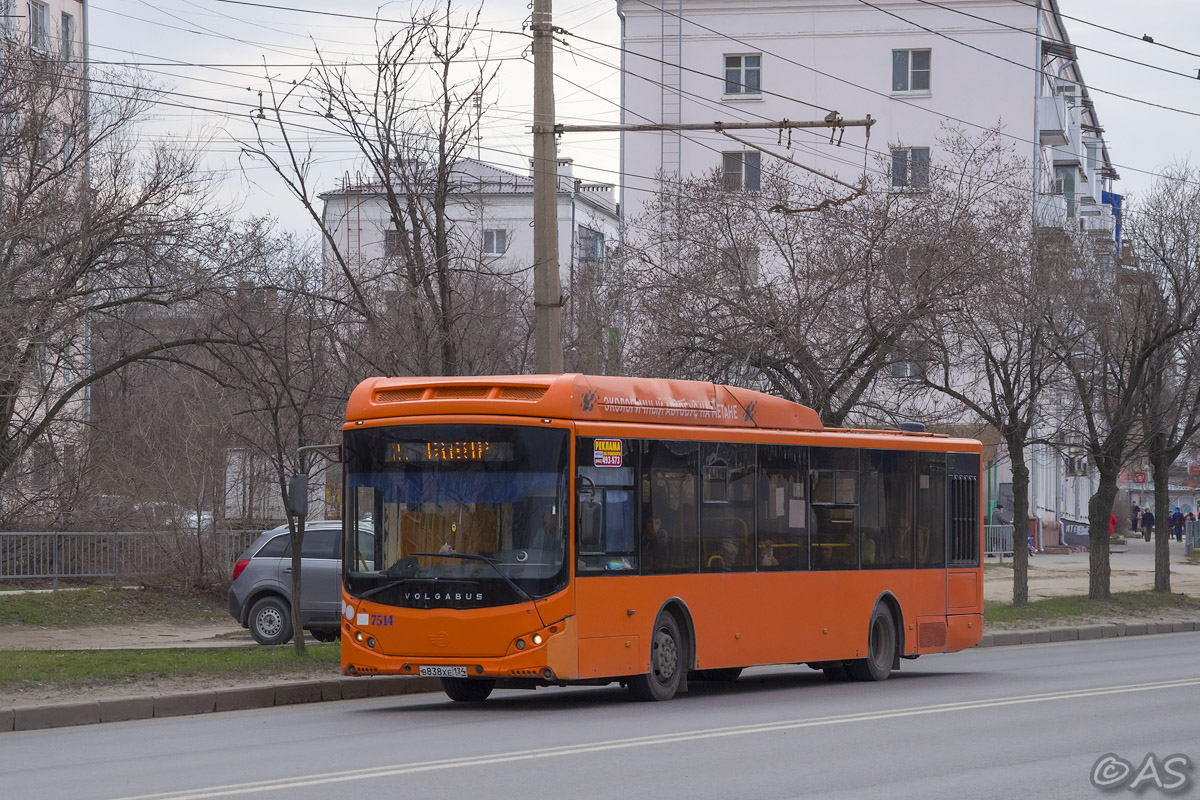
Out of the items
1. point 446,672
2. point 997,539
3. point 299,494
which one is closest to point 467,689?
point 446,672

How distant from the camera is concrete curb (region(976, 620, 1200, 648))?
24706 millimetres

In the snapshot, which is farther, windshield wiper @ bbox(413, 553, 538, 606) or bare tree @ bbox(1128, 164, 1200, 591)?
bare tree @ bbox(1128, 164, 1200, 591)

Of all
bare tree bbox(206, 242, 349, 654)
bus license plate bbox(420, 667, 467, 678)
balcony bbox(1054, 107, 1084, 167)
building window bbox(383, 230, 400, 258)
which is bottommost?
bus license plate bbox(420, 667, 467, 678)

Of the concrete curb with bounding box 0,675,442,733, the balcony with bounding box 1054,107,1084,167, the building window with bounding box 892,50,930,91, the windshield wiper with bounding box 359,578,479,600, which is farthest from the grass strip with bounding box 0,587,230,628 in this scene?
the balcony with bounding box 1054,107,1084,167

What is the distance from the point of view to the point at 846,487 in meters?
17.6

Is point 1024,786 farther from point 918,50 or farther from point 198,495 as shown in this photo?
point 918,50

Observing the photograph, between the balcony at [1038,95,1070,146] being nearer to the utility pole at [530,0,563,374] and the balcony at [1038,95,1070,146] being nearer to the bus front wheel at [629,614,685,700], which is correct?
the utility pole at [530,0,563,374]

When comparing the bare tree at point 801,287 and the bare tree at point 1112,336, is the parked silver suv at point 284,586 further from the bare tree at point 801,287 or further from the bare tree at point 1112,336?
the bare tree at point 1112,336

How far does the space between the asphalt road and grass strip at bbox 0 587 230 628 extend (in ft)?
35.7

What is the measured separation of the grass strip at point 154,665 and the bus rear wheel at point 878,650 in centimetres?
578

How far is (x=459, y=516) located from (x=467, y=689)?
7.08 ft

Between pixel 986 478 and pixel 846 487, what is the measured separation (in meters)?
37.4

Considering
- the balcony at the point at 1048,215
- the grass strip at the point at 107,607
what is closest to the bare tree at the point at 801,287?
the balcony at the point at 1048,215

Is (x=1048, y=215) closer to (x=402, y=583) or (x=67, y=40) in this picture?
(x=67, y=40)
